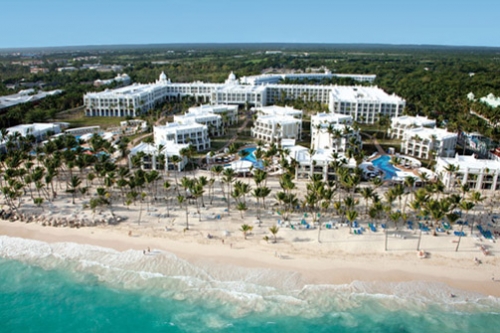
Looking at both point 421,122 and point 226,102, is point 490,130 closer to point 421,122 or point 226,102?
point 421,122

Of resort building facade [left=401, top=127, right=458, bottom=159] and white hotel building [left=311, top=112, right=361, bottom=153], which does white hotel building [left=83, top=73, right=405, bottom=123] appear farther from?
resort building facade [left=401, top=127, right=458, bottom=159]

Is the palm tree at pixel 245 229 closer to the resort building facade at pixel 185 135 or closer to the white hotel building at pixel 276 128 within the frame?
the resort building facade at pixel 185 135

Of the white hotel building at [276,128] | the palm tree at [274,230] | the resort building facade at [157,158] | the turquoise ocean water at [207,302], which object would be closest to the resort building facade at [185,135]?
the resort building facade at [157,158]

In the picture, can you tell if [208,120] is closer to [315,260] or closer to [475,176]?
[475,176]

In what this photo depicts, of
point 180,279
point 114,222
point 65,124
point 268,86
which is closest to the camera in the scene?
point 180,279

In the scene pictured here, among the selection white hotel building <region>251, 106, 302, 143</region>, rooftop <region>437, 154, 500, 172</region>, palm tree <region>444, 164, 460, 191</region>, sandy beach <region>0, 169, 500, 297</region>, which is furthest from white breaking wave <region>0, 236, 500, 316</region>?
white hotel building <region>251, 106, 302, 143</region>

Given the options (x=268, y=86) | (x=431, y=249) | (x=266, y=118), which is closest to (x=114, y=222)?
(x=431, y=249)
